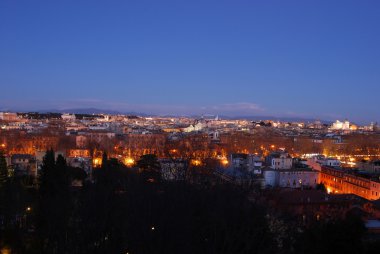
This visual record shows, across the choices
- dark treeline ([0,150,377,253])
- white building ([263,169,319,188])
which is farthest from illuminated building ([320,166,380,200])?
dark treeline ([0,150,377,253])

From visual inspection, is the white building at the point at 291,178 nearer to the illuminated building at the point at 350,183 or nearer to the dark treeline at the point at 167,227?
the illuminated building at the point at 350,183

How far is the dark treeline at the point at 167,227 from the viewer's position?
21.2 feet

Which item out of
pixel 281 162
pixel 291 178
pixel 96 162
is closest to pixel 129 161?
pixel 96 162

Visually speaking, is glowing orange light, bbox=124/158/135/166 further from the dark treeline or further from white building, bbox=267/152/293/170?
the dark treeline

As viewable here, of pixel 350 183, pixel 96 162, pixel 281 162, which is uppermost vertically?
pixel 281 162

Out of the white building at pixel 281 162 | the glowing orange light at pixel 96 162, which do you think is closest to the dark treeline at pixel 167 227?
the white building at pixel 281 162

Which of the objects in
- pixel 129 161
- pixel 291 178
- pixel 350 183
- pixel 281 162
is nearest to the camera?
pixel 350 183

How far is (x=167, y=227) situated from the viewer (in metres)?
6.47

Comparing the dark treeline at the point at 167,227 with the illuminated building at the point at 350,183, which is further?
the illuminated building at the point at 350,183

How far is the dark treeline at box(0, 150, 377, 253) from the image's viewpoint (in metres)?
6.45

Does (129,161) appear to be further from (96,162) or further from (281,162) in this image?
(281,162)

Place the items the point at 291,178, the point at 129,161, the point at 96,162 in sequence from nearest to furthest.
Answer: the point at 291,178
the point at 96,162
the point at 129,161

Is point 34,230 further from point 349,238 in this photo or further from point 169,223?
point 349,238

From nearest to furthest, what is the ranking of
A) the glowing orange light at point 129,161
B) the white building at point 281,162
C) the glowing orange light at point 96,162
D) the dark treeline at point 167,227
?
the dark treeline at point 167,227 → the white building at point 281,162 → the glowing orange light at point 96,162 → the glowing orange light at point 129,161
